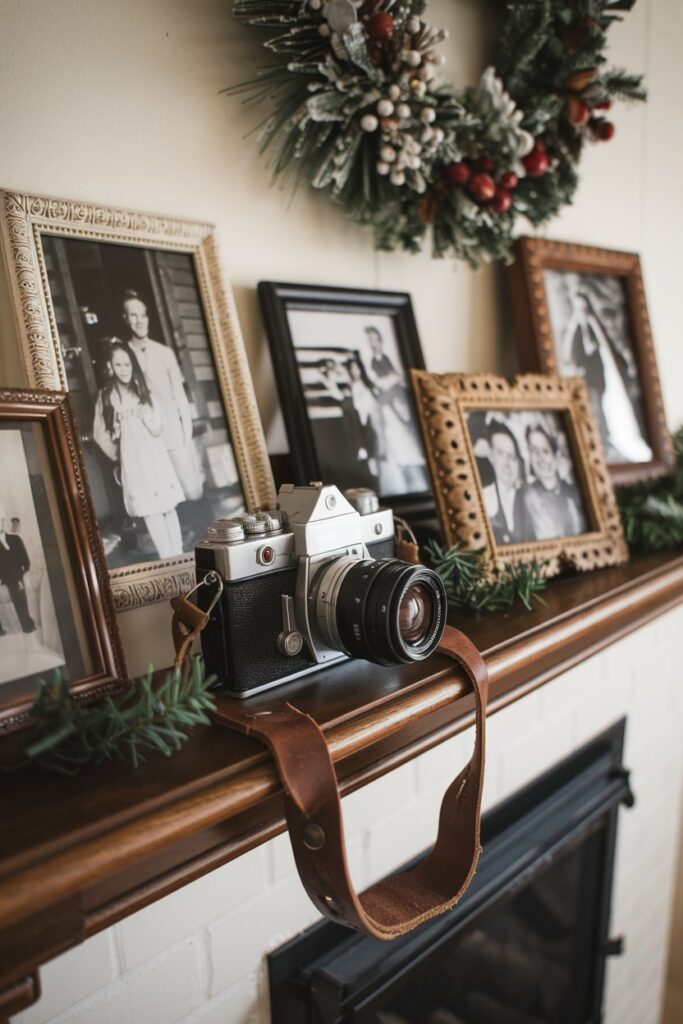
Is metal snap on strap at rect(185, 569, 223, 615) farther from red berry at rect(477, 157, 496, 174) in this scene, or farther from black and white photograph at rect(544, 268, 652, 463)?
black and white photograph at rect(544, 268, 652, 463)

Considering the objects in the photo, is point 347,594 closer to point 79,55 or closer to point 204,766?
point 204,766

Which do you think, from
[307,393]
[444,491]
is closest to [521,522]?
[444,491]

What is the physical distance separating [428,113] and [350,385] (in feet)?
0.92

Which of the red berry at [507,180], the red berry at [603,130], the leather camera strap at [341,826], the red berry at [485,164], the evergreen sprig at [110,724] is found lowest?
the leather camera strap at [341,826]

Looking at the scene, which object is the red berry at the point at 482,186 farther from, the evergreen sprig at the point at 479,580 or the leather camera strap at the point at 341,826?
the leather camera strap at the point at 341,826

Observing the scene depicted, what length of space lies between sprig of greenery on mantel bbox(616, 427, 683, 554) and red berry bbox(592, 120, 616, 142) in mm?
480

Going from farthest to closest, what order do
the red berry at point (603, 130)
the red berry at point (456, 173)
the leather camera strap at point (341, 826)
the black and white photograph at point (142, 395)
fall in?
the red berry at point (603, 130) → the red berry at point (456, 173) → the black and white photograph at point (142, 395) → the leather camera strap at point (341, 826)

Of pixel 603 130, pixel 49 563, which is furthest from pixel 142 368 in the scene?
pixel 603 130

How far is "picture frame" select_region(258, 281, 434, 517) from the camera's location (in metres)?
0.73

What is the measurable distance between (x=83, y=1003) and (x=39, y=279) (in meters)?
0.58

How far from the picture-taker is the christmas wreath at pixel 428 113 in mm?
692

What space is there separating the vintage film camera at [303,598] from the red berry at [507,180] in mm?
487

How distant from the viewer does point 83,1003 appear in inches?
23.4

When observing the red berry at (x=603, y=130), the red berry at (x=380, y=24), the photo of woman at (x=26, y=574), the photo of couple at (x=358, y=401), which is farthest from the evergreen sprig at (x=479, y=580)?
the red berry at (x=603, y=130)
